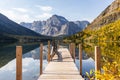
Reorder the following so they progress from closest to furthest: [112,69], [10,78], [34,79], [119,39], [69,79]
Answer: [112,69] → [69,79] → [34,79] → [10,78] → [119,39]

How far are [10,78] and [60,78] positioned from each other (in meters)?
12.5

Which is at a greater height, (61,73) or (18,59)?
(18,59)

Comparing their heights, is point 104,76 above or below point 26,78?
above

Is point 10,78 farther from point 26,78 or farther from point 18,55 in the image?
point 18,55

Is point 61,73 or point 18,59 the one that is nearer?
point 18,59

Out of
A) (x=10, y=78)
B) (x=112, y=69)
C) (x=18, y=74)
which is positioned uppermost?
(x=112, y=69)

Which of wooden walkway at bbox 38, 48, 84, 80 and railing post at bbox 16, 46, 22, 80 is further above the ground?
railing post at bbox 16, 46, 22, 80

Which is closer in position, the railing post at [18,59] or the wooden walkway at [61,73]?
the railing post at [18,59]

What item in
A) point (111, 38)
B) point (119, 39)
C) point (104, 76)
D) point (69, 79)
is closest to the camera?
point (104, 76)

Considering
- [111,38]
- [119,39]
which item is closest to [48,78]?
[119,39]

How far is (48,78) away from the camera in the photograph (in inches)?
590

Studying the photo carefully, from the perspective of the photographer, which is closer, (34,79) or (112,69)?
(112,69)

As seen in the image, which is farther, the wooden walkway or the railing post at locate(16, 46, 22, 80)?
the wooden walkway

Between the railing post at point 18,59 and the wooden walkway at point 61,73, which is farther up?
the railing post at point 18,59
